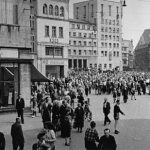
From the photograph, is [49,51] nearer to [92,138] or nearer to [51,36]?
[51,36]

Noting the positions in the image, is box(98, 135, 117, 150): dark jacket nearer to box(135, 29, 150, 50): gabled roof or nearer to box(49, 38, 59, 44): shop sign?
box(49, 38, 59, 44): shop sign

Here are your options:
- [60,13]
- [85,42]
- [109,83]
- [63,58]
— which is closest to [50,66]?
[63,58]

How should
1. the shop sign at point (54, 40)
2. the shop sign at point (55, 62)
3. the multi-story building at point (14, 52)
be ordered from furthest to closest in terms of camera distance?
the shop sign at point (54, 40) < the shop sign at point (55, 62) < the multi-story building at point (14, 52)

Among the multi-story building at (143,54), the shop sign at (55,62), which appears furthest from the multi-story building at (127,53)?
the shop sign at (55,62)

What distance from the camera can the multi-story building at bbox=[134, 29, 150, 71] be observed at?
468ft

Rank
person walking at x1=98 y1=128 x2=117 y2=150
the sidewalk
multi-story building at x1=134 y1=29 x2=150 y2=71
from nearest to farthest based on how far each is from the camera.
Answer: person walking at x1=98 y1=128 x2=117 y2=150 → the sidewalk → multi-story building at x1=134 y1=29 x2=150 y2=71

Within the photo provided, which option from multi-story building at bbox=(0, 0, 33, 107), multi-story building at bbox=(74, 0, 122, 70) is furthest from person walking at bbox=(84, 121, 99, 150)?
multi-story building at bbox=(74, 0, 122, 70)

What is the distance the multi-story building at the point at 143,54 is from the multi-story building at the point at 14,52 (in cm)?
11468

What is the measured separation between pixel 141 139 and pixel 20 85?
1203 cm

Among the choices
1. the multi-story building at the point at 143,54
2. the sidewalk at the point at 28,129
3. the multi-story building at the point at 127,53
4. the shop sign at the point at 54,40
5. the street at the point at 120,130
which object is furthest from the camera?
the multi-story building at the point at 143,54

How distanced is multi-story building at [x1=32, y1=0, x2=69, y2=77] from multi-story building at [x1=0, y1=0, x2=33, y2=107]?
35932mm

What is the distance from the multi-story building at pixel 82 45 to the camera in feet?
311

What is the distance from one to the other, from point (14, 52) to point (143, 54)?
126 metres

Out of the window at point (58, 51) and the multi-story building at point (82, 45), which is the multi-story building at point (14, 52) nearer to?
the window at point (58, 51)
